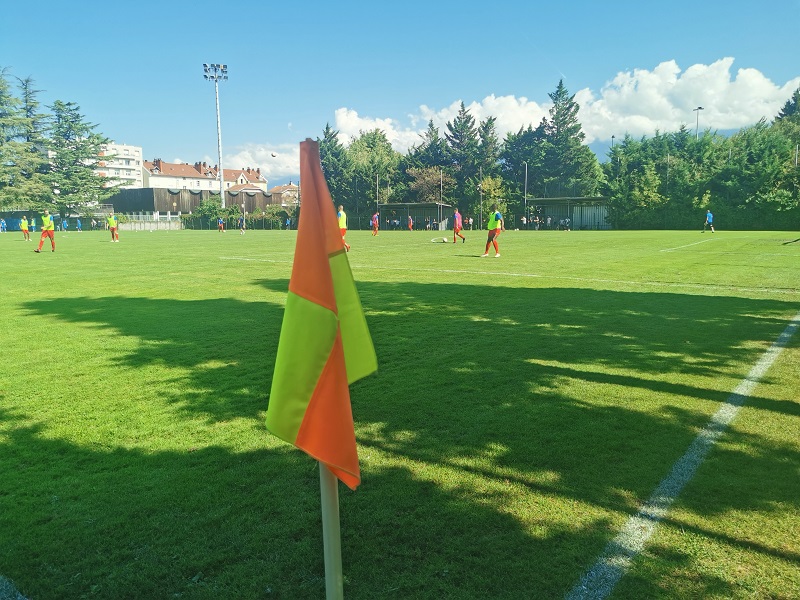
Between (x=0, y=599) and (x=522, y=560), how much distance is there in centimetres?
253

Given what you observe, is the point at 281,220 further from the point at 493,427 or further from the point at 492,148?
the point at 493,427

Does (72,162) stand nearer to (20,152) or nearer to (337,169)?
(20,152)

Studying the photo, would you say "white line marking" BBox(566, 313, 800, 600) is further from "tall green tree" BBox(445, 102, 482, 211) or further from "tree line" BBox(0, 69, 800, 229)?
"tall green tree" BBox(445, 102, 482, 211)

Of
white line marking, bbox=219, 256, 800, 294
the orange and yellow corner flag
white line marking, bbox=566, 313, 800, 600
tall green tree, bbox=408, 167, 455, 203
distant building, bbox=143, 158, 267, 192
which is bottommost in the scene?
white line marking, bbox=566, 313, 800, 600

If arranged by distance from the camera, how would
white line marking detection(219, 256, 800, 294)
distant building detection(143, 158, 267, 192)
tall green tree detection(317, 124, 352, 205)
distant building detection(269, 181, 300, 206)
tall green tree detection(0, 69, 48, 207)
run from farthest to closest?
distant building detection(143, 158, 267, 192) < distant building detection(269, 181, 300, 206) < tall green tree detection(317, 124, 352, 205) < tall green tree detection(0, 69, 48, 207) < white line marking detection(219, 256, 800, 294)

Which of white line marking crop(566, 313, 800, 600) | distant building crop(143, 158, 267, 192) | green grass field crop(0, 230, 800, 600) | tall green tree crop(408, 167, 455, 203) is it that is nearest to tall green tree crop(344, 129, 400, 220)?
tall green tree crop(408, 167, 455, 203)

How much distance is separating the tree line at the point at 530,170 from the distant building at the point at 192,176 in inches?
2112

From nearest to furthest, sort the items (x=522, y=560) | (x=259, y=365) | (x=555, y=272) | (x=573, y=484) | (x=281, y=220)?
(x=522, y=560), (x=573, y=484), (x=259, y=365), (x=555, y=272), (x=281, y=220)

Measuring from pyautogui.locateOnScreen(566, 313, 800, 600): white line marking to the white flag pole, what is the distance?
1174mm

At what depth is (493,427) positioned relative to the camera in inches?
199

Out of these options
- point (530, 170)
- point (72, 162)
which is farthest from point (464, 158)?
point (72, 162)

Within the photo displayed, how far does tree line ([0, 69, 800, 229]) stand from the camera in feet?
206

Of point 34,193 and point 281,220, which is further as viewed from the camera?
point 281,220

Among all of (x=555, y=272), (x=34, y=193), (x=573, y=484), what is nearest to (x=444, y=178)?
(x=34, y=193)
